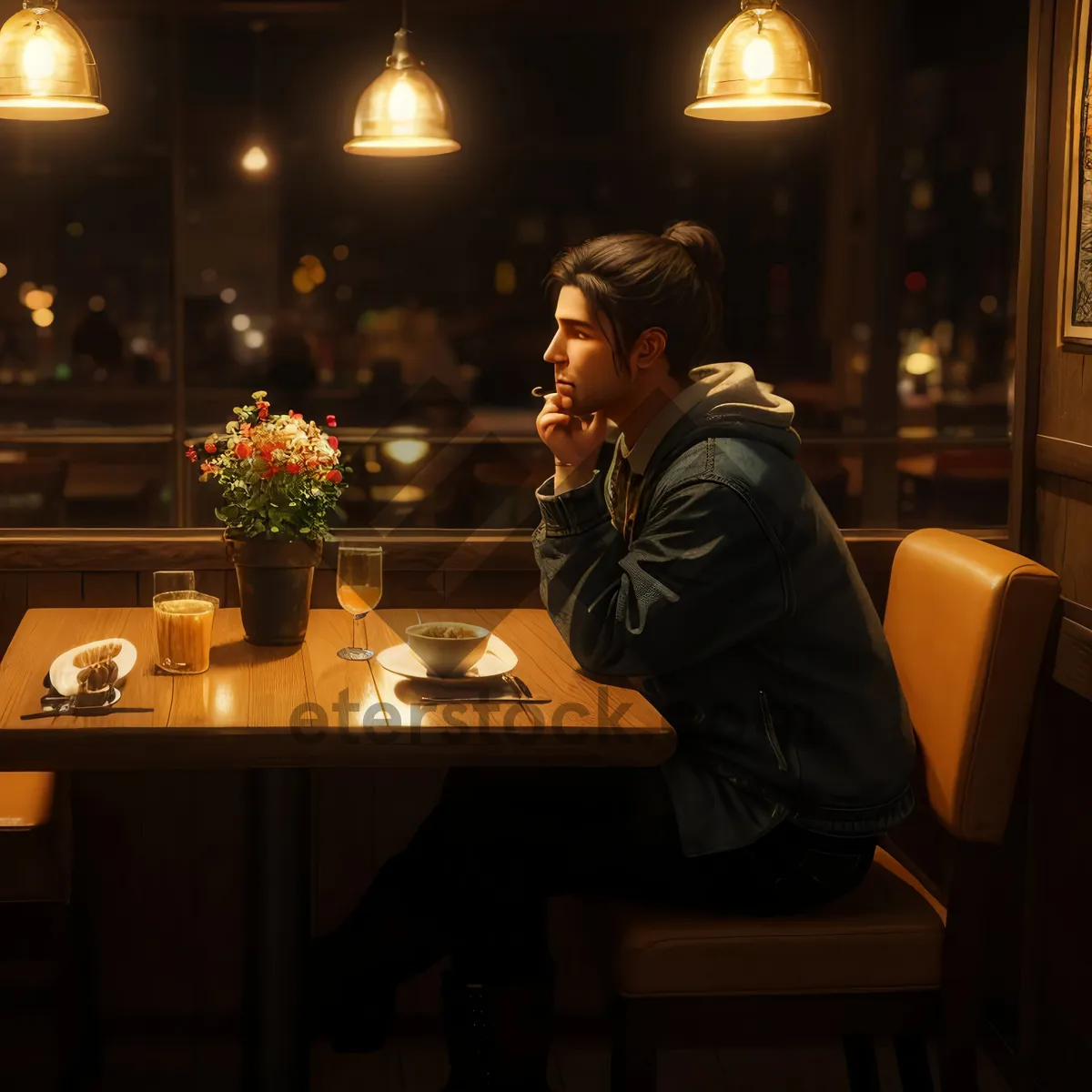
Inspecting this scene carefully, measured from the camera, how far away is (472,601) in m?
2.43

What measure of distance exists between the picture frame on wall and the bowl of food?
1107 millimetres

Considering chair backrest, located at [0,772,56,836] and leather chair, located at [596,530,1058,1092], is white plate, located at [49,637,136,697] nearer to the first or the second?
chair backrest, located at [0,772,56,836]

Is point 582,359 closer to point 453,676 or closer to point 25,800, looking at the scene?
point 453,676

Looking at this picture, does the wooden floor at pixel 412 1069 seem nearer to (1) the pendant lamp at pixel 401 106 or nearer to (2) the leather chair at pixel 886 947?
(2) the leather chair at pixel 886 947

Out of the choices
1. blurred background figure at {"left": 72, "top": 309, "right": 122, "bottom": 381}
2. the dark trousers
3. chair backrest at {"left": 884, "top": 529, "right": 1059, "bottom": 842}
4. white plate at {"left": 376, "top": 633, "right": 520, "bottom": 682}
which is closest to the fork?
white plate at {"left": 376, "top": 633, "right": 520, "bottom": 682}

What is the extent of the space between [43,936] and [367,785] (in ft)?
2.08

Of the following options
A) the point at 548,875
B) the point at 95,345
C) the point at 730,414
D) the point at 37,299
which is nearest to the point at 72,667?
the point at 548,875

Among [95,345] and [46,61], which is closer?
[46,61]

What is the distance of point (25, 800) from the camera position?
6.46ft

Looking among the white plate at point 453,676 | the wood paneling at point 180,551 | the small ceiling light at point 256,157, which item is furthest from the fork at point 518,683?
the small ceiling light at point 256,157

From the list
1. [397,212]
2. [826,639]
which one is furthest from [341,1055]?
[397,212]

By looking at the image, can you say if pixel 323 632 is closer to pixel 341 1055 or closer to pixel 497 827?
pixel 497 827

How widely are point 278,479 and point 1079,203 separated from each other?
134cm

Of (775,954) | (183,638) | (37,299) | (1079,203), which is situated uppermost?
(37,299)
